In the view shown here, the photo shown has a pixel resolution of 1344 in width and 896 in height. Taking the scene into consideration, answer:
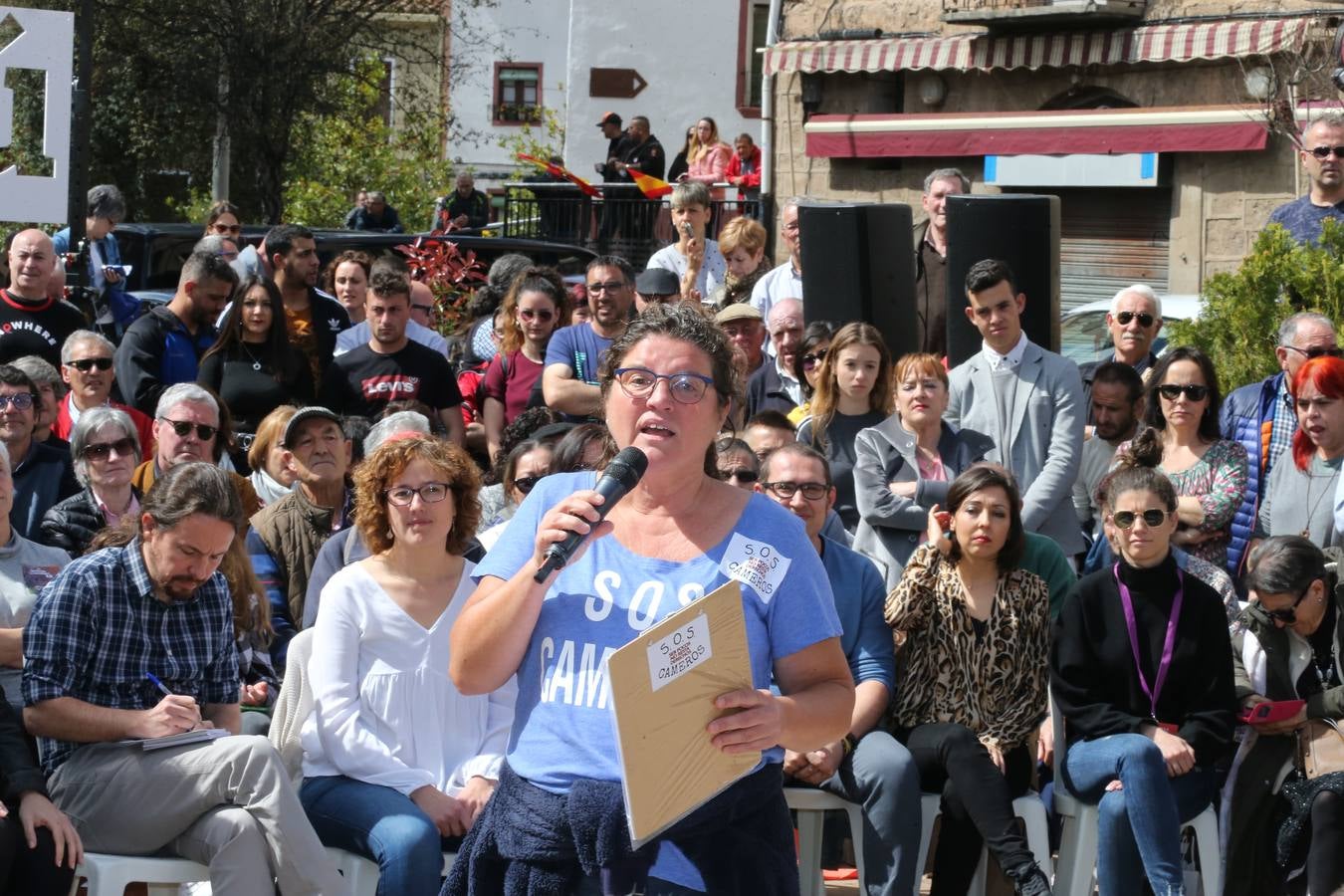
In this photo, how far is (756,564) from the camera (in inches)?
124

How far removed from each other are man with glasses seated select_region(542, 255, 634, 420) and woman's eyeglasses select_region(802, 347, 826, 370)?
85cm

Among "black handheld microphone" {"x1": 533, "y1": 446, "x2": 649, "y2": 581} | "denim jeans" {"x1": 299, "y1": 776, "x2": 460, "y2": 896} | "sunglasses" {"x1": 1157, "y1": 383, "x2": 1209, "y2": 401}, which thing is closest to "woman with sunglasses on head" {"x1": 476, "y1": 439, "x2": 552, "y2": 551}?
"denim jeans" {"x1": 299, "y1": 776, "x2": 460, "y2": 896}

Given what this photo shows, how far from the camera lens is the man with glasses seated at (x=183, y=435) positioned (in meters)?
6.75

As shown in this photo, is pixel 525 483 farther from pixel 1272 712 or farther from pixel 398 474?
pixel 1272 712

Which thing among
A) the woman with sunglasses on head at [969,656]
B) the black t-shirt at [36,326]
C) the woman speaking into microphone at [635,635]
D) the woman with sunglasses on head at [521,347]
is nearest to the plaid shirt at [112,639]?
the woman speaking into microphone at [635,635]

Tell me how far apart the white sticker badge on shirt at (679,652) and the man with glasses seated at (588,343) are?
4957 millimetres

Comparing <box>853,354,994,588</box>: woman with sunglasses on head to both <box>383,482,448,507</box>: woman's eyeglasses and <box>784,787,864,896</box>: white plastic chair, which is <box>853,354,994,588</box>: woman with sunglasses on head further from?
<box>383,482,448,507</box>: woman's eyeglasses

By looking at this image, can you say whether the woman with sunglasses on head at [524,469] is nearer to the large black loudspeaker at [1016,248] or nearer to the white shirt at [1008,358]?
the white shirt at [1008,358]

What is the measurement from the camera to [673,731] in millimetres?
2916

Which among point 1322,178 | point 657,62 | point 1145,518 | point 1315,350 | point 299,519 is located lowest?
point 299,519

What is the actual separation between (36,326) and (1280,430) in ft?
18.6

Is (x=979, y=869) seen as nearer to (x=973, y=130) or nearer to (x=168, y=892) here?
(x=168, y=892)

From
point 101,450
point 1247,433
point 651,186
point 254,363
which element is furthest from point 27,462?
point 651,186

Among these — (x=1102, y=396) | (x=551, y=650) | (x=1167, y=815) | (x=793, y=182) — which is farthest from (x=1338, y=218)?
(x=793, y=182)
